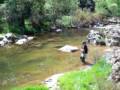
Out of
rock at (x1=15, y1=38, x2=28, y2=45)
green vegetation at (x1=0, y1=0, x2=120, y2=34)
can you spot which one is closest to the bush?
green vegetation at (x1=0, y1=0, x2=120, y2=34)

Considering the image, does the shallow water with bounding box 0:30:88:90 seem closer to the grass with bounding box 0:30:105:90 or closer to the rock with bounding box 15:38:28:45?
the grass with bounding box 0:30:105:90

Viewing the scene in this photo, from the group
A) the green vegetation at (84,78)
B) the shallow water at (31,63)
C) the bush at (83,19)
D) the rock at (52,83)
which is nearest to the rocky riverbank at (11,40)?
the shallow water at (31,63)

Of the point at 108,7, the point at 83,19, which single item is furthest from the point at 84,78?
the point at 108,7

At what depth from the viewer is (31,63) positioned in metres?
39.8

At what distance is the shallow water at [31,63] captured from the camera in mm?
32987

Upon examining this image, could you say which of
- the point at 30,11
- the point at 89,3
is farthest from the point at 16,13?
the point at 89,3

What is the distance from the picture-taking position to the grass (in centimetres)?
3281

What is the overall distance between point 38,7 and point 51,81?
153 ft

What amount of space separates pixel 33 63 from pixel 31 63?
0.86 feet

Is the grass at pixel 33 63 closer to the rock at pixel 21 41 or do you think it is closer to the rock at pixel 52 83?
the rock at pixel 52 83

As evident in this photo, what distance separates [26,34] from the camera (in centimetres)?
7006

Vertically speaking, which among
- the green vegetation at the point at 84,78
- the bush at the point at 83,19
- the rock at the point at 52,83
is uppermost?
the green vegetation at the point at 84,78

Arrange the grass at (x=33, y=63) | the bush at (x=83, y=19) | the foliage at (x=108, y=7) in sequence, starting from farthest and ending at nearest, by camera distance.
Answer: the foliage at (x=108, y=7), the bush at (x=83, y=19), the grass at (x=33, y=63)

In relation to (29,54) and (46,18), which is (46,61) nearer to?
(29,54)
